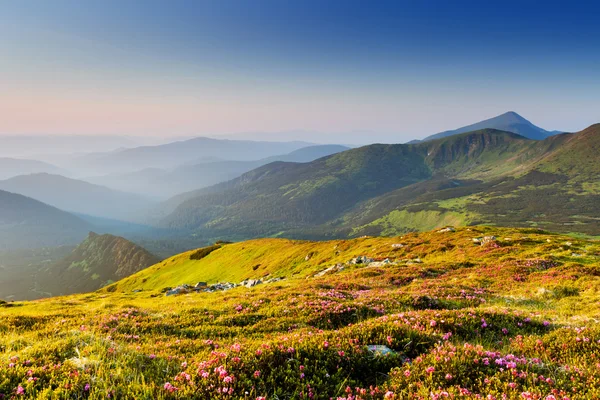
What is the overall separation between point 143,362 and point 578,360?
37.5ft

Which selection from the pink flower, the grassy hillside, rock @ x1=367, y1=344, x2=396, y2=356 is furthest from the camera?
rock @ x1=367, y1=344, x2=396, y2=356

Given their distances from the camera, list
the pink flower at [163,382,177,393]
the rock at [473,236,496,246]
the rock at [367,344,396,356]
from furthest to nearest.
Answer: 1. the rock at [473,236,496,246]
2. the rock at [367,344,396,356]
3. the pink flower at [163,382,177,393]

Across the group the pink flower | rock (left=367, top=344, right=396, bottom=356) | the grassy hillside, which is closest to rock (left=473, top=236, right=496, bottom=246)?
the grassy hillside

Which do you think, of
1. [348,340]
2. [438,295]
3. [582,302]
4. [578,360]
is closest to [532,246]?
[582,302]

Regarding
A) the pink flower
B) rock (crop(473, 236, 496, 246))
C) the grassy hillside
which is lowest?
rock (crop(473, 236, 496, 246))

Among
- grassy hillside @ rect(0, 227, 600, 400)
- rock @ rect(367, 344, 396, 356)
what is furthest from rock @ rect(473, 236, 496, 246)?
rock @ rect(367, 344, 396, 356)

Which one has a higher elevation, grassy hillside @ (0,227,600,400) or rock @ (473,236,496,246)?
grassy hillside @ (0,227,600,400)

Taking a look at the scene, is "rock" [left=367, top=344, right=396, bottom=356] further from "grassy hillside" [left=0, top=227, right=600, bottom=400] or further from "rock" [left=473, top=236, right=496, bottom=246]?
→ "rock" [left=473, top=236, right=496, bottom=246]

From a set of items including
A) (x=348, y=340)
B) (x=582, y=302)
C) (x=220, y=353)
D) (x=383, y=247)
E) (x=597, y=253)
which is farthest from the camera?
(x=383, y=247)

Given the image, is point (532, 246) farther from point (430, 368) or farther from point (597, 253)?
point (430, 368)

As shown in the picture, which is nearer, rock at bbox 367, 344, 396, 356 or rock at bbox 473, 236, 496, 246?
rock at bbox 367, 344, 396, 356

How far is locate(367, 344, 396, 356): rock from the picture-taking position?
799cm

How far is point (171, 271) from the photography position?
121 meters

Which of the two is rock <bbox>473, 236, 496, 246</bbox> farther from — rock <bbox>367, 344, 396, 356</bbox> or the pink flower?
the pink flower
